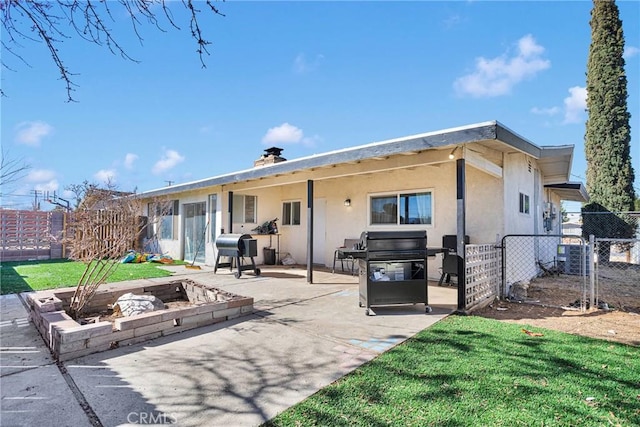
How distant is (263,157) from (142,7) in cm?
774

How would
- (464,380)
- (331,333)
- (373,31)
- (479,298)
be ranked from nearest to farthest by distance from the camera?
(464,380)
(331,333)
(479,298)
(373,31)

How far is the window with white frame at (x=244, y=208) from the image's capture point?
10.2 meters

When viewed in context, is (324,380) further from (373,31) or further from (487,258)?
(373,31)

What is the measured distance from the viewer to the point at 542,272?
9.11m

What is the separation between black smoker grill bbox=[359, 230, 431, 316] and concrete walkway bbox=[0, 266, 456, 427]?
0.75 ft

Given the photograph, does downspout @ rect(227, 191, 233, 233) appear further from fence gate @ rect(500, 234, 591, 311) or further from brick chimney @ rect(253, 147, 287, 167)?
fence gate @ rect(500, 234, 591, 311)

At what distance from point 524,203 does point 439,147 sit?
4455 mm

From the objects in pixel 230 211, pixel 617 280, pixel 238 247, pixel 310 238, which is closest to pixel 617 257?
pixel 617 280

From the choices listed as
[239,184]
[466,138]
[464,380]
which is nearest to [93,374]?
[464,380]

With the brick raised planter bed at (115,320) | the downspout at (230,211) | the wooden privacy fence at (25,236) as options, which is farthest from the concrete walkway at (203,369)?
the wooden privacy fence at (25,236)

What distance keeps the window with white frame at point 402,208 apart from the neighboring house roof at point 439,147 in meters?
1.99

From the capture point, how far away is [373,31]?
26.0ft

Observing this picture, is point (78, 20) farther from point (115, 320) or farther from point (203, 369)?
point (115, 320)

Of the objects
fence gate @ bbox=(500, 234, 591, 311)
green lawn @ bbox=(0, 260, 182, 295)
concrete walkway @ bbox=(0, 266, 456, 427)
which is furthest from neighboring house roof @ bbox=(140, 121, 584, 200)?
green lawn @ bbox=(0, 260, 182, 295)
